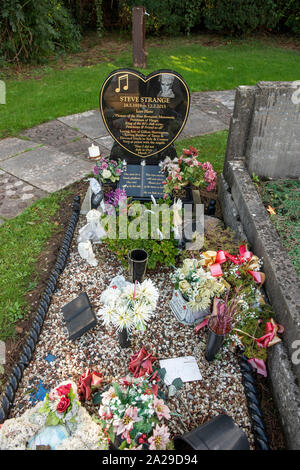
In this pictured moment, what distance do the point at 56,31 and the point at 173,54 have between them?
3.61 metres

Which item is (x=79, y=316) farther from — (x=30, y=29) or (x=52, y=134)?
(x=30, y=29)

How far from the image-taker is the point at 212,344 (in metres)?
2.96

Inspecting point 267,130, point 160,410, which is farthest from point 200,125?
point 160,410

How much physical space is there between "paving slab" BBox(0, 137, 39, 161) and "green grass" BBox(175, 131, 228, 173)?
2753 mm

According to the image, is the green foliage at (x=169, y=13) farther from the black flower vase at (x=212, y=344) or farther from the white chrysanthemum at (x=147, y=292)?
the black flower vase at (x=212, y=344)

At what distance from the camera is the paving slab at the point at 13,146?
6.10m

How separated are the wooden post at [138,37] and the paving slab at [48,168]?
185 inches

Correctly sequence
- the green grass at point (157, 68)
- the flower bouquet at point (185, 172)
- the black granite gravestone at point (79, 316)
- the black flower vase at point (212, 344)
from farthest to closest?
the green grass at point (157, 68), the flower bouquet at point (185, 172), the black granite gravestone at point (79, 316), the black flower vase at point (212, 344)

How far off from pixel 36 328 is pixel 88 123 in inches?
198

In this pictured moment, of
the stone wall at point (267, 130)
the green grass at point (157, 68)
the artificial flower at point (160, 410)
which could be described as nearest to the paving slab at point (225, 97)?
the green grass at point (157, 68)

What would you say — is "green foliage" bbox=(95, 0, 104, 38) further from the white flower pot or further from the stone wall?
the white flower pot

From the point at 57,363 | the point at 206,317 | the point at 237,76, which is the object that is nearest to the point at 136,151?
the point at 206,317

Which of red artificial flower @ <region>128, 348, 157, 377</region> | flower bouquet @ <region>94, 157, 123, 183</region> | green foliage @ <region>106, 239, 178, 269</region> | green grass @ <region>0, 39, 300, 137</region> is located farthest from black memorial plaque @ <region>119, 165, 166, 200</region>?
green grass @ <region>0, 39, 300, 137</region>

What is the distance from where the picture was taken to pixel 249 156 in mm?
4746
